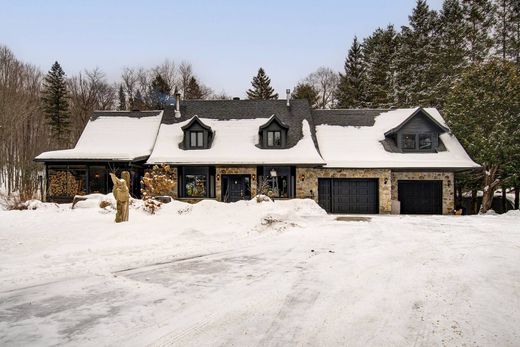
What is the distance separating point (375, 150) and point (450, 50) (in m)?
17.5

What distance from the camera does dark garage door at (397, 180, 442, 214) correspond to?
65.9ft

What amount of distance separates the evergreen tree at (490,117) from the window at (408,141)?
2.58m

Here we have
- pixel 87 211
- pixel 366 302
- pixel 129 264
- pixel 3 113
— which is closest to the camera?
pixel 366 302

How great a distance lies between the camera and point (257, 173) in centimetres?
2006

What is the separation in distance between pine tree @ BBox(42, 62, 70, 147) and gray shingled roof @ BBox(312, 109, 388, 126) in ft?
89.1

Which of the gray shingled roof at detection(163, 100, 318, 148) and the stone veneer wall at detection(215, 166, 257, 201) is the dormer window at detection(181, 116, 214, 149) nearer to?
the stone veneer wall at detection(215, 166, 257, 201)

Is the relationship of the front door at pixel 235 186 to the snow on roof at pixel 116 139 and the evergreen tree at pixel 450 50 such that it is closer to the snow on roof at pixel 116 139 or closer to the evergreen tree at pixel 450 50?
the snow on roof at pixel 116 139

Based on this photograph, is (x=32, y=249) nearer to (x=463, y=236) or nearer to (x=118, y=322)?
(x=118, y=322)

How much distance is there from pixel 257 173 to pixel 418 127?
994 centimetres

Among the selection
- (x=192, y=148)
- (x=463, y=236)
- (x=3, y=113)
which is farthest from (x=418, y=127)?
(x=3, y=113)

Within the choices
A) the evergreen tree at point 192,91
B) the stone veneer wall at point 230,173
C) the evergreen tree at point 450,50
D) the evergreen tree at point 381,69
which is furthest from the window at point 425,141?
the evergreen tree at point 192,91

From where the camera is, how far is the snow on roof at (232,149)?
1950cm

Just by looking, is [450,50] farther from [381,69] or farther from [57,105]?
[57,105]

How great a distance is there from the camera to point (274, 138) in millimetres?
20969
